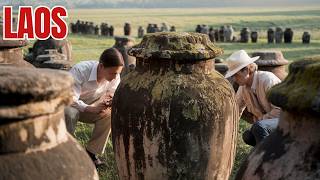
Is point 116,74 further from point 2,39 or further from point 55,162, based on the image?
point 55,162

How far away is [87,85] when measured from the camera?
5.16 m

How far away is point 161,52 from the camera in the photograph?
12.9 feet

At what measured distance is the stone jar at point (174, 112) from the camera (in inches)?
152

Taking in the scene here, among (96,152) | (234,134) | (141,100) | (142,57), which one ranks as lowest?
(96,152)

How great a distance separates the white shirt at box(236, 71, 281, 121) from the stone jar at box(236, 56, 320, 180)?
2283mm

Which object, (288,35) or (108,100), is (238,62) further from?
(288,35)

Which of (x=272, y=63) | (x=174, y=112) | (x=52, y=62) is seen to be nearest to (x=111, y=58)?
(x=174, y=112)

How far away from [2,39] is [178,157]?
2.25 m

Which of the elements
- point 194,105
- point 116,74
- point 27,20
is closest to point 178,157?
point 194,105

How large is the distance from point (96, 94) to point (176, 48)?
143cm

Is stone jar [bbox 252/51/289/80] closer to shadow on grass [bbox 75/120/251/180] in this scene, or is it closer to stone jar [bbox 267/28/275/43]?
shadow on grass [bbox 75/120/251/180]

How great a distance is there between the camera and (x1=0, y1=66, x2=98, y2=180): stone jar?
1.76 meters

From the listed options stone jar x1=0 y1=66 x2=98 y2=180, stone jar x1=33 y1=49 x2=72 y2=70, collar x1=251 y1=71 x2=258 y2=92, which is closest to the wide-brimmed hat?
collar x1=251 y1=71 x2=258 y2=92

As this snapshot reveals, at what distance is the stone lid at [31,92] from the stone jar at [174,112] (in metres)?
1.97
